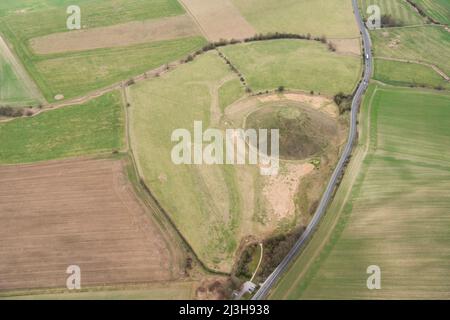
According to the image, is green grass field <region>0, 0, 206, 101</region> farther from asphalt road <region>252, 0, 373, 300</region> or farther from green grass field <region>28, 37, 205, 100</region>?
asphalt road <region>252, 0, 373, 300</region>

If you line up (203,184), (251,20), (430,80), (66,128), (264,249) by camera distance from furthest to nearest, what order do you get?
1. (251,20)
2. (430,80)
3. (66,128)
4. (203,184)
5. (264,249)

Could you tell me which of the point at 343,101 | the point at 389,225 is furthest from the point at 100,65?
the point at 389,225

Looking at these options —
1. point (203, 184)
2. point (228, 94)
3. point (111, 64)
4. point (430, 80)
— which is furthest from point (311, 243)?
point (111, 64)

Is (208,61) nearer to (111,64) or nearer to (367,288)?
(111,64)

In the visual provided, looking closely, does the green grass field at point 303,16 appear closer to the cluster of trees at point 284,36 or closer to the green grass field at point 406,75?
the cluster of trees at point 284,36

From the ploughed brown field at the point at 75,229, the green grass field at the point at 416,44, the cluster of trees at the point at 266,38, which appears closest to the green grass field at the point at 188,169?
the ploughed brown field at the point at 75,229

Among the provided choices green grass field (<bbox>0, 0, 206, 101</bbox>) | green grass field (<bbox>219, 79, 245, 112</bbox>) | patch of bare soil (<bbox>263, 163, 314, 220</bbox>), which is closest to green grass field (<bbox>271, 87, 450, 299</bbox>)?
patch of bare soil (<bbox>263, 163, 314, 220</bbox>)
